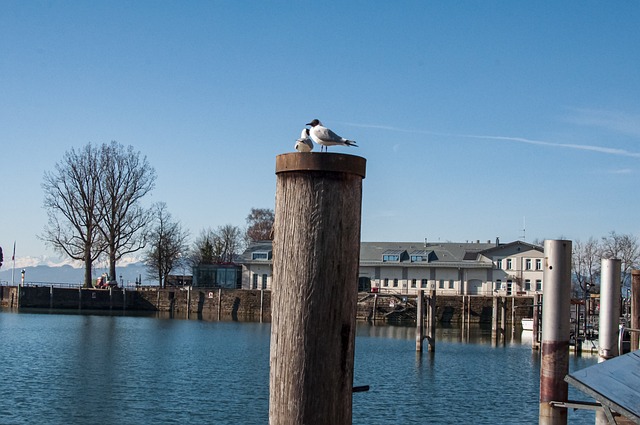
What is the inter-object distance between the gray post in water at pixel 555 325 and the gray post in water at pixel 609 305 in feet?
11.3

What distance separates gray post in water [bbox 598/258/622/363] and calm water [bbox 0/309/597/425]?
1266 cm

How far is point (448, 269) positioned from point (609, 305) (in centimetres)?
8214

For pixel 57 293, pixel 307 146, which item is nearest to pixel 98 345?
pixel 57 293

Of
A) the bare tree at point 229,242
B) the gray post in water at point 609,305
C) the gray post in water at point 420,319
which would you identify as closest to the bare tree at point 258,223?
the bare tree at point 229,242

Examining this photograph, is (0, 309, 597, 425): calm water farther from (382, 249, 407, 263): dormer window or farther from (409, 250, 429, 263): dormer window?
(382, 249, 407, 263): dormer window

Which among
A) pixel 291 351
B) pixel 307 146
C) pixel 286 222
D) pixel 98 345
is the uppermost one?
pixel 307 146

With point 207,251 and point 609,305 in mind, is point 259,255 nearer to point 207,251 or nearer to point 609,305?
point 207,251

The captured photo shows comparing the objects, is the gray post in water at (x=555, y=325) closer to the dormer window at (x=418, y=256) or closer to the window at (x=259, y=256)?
the dormer window at (x=418, y=256)

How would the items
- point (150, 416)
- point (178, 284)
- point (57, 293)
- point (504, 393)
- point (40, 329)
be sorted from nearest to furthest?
point (150, 416), point (504, 393), point (40, 329), point (57, 293), point (178, 284)

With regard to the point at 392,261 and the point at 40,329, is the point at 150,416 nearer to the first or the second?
the point at 40,329

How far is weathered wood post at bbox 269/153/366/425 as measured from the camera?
4379 millimetres

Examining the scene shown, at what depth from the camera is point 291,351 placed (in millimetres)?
4406

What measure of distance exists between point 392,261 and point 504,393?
63809 millimetres

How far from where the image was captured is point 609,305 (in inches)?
585
